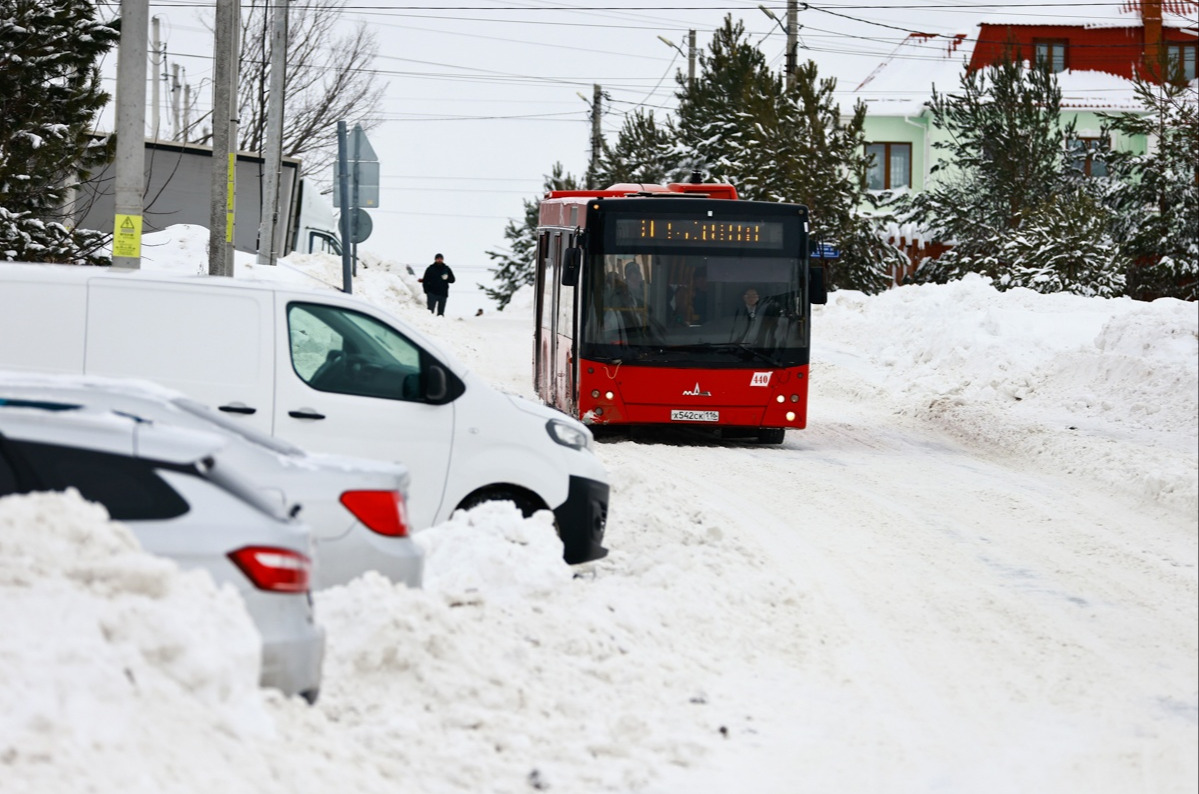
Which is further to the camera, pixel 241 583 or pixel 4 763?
pixel 241 583

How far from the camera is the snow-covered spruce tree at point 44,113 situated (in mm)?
17312

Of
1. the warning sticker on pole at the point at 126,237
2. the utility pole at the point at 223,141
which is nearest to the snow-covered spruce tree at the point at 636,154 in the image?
the utility pole at the point at 223,141

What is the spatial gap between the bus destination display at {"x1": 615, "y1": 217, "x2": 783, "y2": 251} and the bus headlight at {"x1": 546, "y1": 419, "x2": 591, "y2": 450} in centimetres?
785

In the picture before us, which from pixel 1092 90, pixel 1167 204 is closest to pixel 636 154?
pixel 1092 90

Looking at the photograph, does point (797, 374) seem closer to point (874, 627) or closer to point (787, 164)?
point (874, 627)

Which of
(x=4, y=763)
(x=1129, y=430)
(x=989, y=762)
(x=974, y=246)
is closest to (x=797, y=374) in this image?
(x=1129, y=430)

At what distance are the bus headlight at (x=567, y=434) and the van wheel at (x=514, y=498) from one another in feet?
1.27

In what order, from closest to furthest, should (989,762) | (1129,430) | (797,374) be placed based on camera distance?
(989,762) < (1129,430) < (797,374)

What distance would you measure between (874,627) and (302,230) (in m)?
36.0

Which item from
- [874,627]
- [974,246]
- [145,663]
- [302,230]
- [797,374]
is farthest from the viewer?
[302,230]

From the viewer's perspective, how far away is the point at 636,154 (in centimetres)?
6216

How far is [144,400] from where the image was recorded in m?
6.64

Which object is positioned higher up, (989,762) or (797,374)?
(797,374)

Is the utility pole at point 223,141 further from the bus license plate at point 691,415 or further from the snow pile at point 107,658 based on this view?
the snow pile at point 107,658
